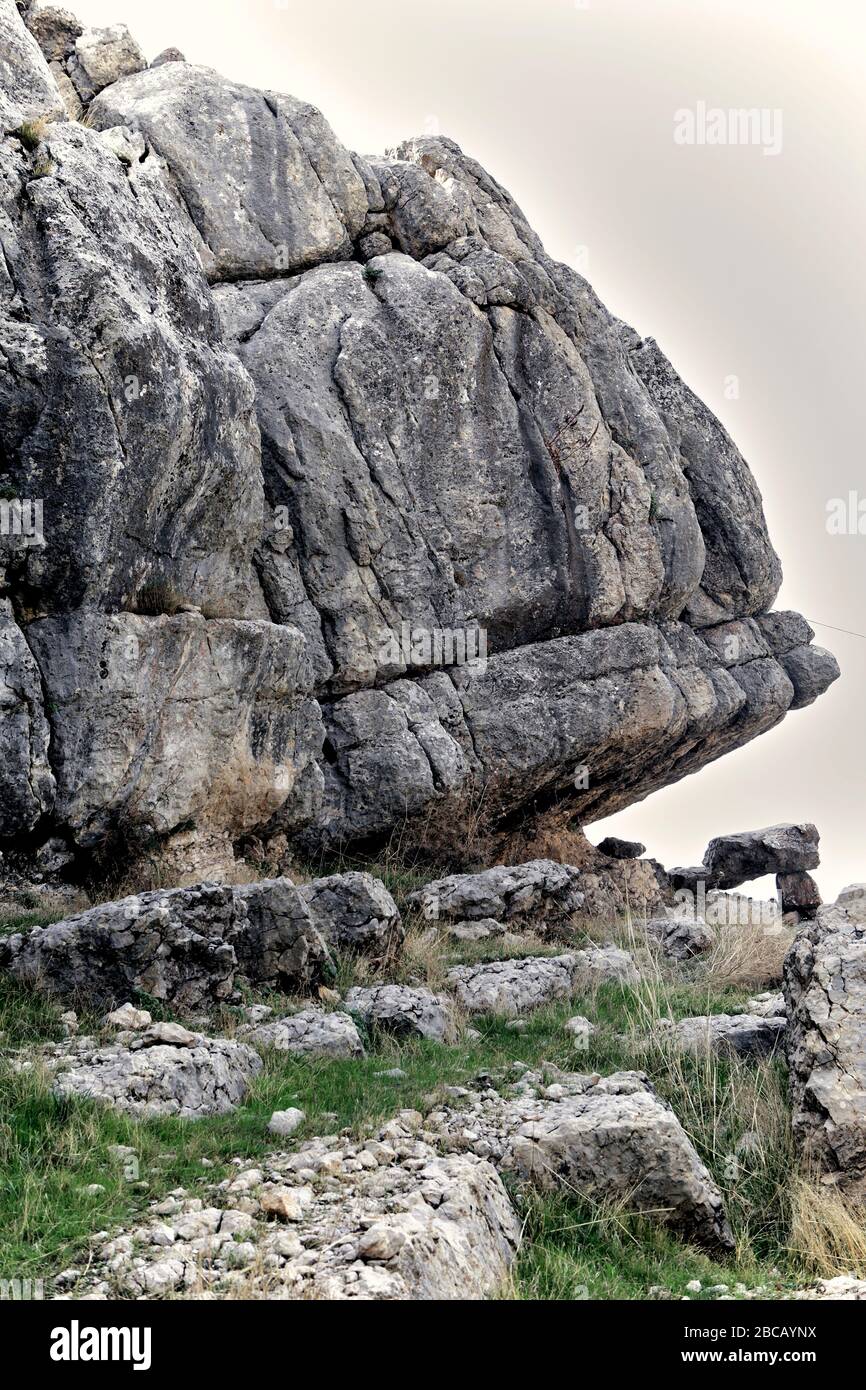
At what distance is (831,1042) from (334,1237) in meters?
4.34

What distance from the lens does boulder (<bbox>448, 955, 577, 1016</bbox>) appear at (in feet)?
40.5

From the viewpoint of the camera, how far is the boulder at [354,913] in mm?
13602

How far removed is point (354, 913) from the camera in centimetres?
1384

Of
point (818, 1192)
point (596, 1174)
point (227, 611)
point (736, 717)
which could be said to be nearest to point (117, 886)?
point (227, 611)

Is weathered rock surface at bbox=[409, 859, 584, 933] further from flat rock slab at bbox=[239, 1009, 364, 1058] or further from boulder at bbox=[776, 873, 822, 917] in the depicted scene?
boulder at bbox=[776, 873, 822, 917]

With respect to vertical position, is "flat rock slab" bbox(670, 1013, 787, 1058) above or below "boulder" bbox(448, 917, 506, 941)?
below

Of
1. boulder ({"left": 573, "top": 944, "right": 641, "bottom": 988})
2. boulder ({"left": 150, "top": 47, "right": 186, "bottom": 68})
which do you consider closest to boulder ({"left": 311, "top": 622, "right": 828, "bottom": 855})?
boulder ({"left": 573, "top": 944, "right": 641, "bottom": 988})

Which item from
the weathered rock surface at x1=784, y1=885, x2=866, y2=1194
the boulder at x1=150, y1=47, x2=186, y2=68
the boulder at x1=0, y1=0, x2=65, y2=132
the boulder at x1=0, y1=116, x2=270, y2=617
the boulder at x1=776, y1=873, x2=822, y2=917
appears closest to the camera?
the weathered rock surface at x1=784, y1=885, x2=866, y2=1194

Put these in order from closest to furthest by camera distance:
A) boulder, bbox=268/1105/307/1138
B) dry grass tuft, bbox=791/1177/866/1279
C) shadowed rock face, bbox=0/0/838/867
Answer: dry grass tuft, bbox=791/1177/866/1279 < boulder, bbox=268/1105/307/1138 < shadowed rock face, bbox=0/0/838/867

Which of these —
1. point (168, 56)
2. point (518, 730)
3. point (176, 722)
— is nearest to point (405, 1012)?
point (176, 722)

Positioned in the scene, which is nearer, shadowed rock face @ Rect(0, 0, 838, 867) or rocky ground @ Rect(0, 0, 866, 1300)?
rocky ground @ Rect(0, 0, 866, 1300)

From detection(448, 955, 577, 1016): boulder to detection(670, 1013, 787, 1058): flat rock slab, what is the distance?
196 cm

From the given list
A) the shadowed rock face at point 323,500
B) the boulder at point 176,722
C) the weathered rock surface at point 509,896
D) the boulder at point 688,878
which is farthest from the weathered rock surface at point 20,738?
the boulder at point 688,878

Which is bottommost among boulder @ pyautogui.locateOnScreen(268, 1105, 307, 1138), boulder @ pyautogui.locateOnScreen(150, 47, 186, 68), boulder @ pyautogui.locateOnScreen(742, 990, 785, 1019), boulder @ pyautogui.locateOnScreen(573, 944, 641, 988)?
boulder @ pyautogui.locateOnScreen(268, 1105, 307, 1138)
